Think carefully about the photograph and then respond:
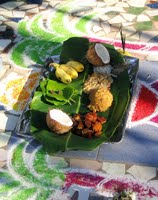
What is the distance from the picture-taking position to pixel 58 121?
15.5ft

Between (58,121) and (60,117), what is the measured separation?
12cm

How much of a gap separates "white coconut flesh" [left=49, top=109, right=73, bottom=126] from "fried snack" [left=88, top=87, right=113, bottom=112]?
1.35ft

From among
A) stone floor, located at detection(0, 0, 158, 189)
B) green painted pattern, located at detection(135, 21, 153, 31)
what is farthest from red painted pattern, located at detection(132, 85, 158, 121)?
green painted pattern, located at detection(135, 21, 153, 31)

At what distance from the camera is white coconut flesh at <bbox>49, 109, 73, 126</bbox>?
15.6 ft

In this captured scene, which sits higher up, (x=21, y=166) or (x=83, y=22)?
(x=83, y=22)

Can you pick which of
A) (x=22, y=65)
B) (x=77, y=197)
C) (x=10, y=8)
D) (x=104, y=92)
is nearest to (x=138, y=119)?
(x=104, y=92)

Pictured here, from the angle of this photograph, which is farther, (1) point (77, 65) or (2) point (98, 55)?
(1) point (77, 65)

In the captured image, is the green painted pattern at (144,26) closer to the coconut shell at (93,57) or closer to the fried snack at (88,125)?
the coconut shell at (93,57)

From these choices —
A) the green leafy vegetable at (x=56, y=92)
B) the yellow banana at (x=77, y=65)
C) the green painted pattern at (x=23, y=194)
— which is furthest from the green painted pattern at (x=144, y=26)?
the green painted pattern at (x=23, y=194)

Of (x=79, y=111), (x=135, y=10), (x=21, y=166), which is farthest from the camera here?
(x=135, y=10)

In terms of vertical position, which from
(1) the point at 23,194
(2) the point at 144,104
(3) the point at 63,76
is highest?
(3) the point at 63,76

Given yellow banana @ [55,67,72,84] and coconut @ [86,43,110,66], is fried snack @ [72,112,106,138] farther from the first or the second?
coconut @ [86,43,110,66]

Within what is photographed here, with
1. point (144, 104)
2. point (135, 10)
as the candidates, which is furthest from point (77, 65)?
point (135, 10)

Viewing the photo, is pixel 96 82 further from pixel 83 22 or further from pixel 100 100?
pixel 83 22
